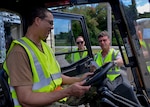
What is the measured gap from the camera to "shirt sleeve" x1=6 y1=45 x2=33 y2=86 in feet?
7.05

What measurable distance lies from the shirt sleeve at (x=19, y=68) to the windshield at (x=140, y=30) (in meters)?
1.05

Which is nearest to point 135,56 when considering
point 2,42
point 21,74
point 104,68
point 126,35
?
point 126,35

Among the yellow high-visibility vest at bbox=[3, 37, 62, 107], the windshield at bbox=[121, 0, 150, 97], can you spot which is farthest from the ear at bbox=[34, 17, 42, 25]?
the windshield at bbox=[121, 0, 150, 97]

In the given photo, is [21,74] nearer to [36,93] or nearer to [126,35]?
[36,93]

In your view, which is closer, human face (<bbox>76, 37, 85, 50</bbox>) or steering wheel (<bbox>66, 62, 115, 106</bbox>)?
steering wheel (<bbox>66, 62, 115, 106</bbox>)

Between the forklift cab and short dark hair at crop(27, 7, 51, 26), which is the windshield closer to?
the forklift cab

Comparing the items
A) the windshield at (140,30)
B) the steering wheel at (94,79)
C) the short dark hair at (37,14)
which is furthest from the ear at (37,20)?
the windshield at (140,30)

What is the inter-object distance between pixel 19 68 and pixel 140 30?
1.20 metres

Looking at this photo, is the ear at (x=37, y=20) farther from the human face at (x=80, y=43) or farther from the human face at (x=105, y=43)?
the human face at (x=105, y=43)

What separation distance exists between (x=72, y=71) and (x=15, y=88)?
83.2 inches

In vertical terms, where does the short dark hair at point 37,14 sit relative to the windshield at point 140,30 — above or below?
above

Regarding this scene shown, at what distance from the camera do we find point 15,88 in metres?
2.19

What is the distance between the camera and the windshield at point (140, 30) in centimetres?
270

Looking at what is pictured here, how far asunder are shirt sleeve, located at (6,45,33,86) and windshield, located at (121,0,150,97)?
1.05 meters
